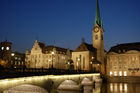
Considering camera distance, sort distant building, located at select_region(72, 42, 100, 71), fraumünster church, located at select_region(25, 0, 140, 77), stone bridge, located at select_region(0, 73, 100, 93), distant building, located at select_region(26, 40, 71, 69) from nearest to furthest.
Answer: stone bridge, located at select_region(0, 73, 100, 93)
fraumünster church, located at select_region(25, 0, 140, 77)
distant building, located at select_region(72, 42, 100, 71)
distant building, located at select_region(26, 40, 71, 69)

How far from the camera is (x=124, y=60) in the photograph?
84.1m

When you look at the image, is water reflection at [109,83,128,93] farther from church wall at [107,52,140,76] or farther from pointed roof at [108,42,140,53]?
pointed roof at [108,42,140,53]

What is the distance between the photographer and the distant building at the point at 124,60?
80250mm

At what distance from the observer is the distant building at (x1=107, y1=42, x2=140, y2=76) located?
263 ft

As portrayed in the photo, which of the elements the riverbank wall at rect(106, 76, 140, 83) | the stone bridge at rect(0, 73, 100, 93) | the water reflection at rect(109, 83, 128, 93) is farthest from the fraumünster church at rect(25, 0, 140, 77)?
the stone bridge at rect(0, 73, 100, 93)

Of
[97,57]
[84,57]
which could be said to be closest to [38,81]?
[84,57]

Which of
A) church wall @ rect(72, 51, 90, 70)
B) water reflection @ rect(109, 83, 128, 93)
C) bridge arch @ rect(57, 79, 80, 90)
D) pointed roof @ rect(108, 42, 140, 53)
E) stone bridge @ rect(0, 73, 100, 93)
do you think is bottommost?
water reflection @ rect(109, 83, 128, 93)

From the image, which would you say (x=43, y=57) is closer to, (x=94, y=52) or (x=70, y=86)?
(x=94, y=52)

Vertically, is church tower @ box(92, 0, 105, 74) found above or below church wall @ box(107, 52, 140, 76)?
above

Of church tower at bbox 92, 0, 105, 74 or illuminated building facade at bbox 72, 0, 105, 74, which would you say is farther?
church tower at bbox 92, 0, 105, 74

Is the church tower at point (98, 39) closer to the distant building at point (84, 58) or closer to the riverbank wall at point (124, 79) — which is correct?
the distant building at point (84, 58)

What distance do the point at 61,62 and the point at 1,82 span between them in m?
75.1

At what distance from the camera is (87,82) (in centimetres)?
6119

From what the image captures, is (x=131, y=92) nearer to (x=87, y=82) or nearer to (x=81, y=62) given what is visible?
(x=87, y=82)
